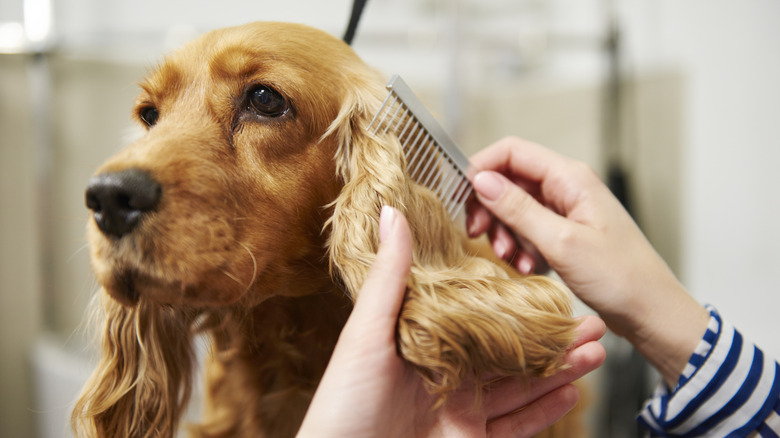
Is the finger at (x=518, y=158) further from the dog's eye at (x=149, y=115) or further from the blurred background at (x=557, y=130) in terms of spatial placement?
the blurred background at (x=557, y=130)

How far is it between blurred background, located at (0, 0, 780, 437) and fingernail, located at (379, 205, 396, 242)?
3.63 ft

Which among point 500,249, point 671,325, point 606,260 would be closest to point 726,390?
point 671,325

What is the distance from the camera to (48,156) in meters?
1.57

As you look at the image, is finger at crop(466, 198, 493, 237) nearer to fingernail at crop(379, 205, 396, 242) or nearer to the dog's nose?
fingernail at crop(379, 205, 396, 242)

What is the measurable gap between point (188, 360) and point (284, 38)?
1.81 feet

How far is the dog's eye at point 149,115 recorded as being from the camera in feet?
2.33

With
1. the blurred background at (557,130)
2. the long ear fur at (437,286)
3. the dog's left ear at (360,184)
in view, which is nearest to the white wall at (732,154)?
the blurred background at (557,130)

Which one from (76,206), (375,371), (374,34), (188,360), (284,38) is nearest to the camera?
(375,371)

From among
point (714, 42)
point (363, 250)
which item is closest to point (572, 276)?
point (363, 250)

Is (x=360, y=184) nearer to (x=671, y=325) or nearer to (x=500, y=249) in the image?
(x=500, y=249)

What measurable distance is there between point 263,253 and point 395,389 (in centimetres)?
23

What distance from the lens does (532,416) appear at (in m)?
0.62

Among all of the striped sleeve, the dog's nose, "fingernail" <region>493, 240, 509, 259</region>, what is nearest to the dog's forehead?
the dog's nose

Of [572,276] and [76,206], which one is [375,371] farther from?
[76,206]
